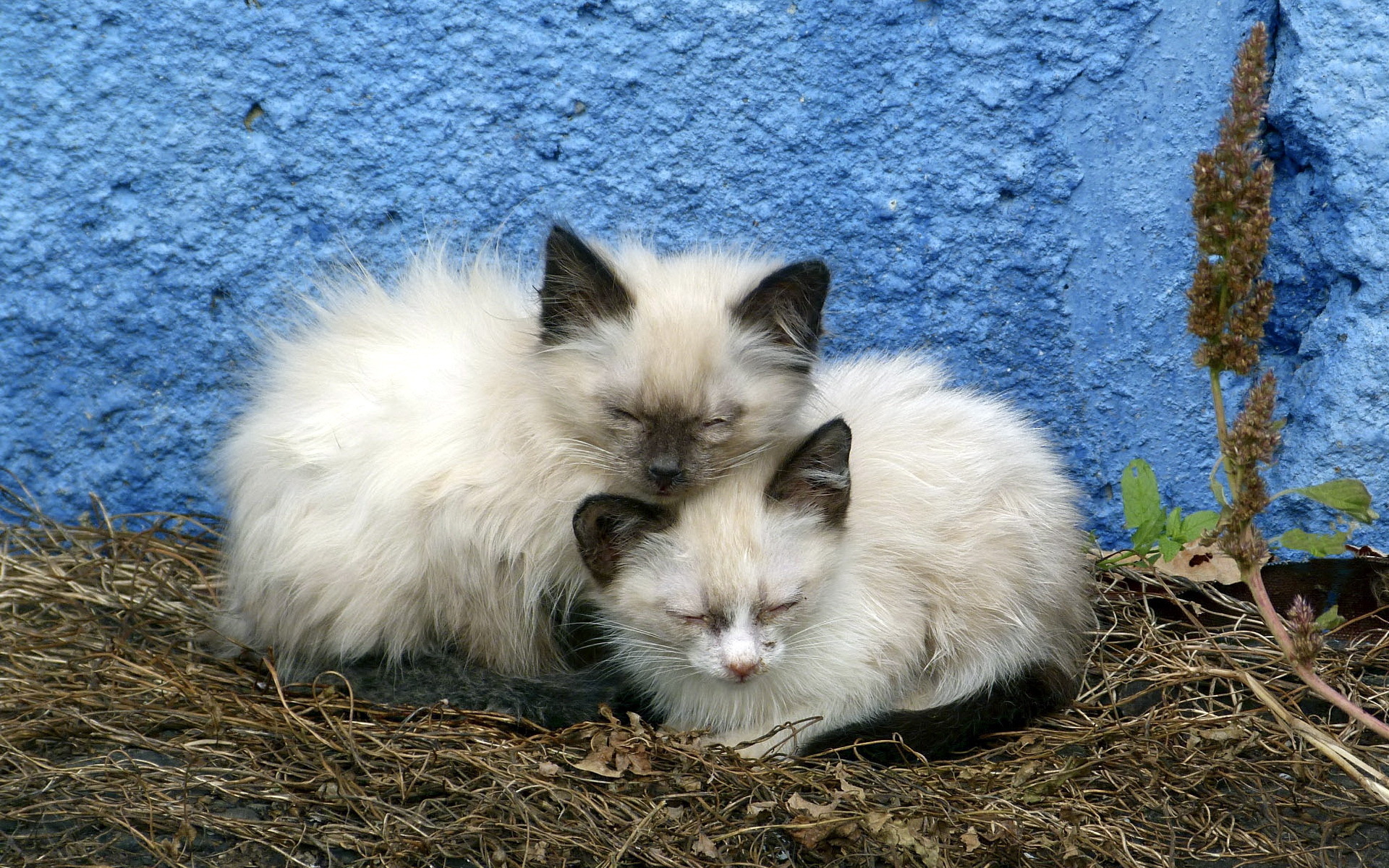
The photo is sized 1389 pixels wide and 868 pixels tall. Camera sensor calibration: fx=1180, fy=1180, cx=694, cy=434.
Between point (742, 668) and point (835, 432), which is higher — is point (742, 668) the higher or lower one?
the lower one

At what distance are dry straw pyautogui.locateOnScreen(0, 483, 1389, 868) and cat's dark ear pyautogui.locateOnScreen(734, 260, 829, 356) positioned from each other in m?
0.94

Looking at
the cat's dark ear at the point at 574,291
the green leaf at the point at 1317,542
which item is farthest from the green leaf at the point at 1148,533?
the cat's dark ear at the point at 574,291

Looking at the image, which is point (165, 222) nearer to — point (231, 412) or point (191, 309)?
point (191, 309)

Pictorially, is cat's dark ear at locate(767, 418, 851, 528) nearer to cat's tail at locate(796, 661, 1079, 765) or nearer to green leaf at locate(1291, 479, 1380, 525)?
cat's tail at locate(796, 661, 1079, 765)

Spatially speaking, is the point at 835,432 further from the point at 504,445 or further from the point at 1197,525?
the point at 1197,525

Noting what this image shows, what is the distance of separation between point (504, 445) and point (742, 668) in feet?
2.46

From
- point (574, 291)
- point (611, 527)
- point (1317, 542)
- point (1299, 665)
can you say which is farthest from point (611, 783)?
point (1317, 542)

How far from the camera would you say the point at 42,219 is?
325cm

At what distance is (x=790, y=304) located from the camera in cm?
266

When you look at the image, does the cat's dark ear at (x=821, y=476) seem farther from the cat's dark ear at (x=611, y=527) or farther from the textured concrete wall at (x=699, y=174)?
the textured concrete wall at (x=699, y=174)

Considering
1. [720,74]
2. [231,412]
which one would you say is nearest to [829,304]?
[720,74]

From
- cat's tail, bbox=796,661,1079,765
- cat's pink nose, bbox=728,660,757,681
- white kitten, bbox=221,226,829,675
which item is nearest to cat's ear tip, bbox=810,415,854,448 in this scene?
white kitten, bbox=221,226,829,675

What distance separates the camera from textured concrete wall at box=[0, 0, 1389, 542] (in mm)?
3197

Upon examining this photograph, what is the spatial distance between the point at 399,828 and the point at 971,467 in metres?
1.53
